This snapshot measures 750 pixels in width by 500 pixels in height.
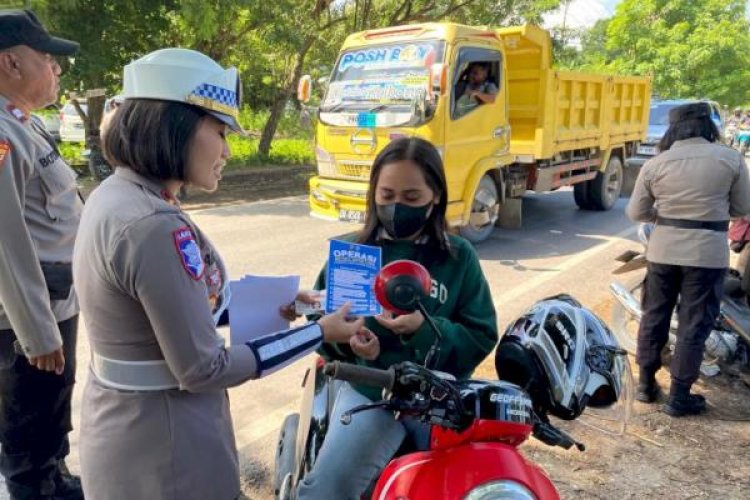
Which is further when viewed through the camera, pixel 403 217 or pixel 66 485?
pixel 66 485

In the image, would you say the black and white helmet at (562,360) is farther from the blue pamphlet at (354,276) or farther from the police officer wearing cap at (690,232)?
the police officer wearing cap at (690,232)

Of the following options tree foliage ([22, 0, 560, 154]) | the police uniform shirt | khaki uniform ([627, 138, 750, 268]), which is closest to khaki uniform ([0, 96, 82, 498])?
the police uniform shirt

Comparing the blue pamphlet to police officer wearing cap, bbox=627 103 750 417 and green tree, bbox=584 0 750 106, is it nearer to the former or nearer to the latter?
police officer wearing cap, bbox=627 103 750 417

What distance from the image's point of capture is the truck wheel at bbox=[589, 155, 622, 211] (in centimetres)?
1034

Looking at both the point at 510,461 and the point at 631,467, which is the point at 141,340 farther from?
the point at 631,467

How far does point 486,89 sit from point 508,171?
133 cm

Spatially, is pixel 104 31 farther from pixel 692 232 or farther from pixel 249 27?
pixel 692 232

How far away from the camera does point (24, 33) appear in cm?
218

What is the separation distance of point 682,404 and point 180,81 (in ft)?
10.9

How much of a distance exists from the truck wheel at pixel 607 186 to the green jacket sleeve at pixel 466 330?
29.6 feet

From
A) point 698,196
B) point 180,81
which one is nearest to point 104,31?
point 698,196

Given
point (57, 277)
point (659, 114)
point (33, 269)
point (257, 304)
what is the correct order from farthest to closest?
point (659, 114) → point (57, 277) → point (33, 269) → point (257, 304)

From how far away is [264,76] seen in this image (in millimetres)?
15828

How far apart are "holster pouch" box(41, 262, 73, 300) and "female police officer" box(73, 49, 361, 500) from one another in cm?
93
